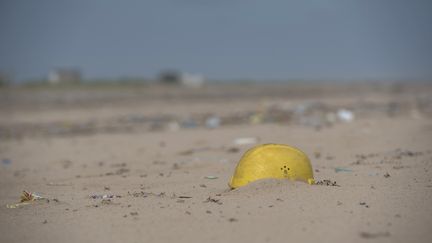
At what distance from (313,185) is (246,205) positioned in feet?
2.62

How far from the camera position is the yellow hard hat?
576 cm

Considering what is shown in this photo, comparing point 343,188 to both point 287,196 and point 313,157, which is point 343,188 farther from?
point 313,157

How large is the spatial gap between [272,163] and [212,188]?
0.86m

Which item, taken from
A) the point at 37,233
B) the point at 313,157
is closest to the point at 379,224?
the point at 37,233

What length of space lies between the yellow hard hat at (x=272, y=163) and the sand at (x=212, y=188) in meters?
0.16

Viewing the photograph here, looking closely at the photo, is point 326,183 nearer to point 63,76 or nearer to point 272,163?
point 272,163

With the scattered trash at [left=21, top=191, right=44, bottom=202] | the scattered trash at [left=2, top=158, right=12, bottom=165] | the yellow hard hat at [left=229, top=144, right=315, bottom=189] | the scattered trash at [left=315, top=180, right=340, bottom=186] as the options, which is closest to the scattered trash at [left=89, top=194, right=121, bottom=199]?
the scattered trash at [left=21, top=191, right=44, bottom=202]

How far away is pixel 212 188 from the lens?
6.37 metres

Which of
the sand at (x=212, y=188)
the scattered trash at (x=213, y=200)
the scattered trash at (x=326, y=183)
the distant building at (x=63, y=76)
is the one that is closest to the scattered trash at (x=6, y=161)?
the sand at (x=212, y=188)

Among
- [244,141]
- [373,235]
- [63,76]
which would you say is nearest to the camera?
[373,235]

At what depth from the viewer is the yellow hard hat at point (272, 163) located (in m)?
5.76

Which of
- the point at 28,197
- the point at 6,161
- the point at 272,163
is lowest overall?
the point at 6,161

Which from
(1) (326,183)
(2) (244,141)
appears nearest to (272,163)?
(1) (326,183)

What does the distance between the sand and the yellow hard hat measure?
0.16 metres
